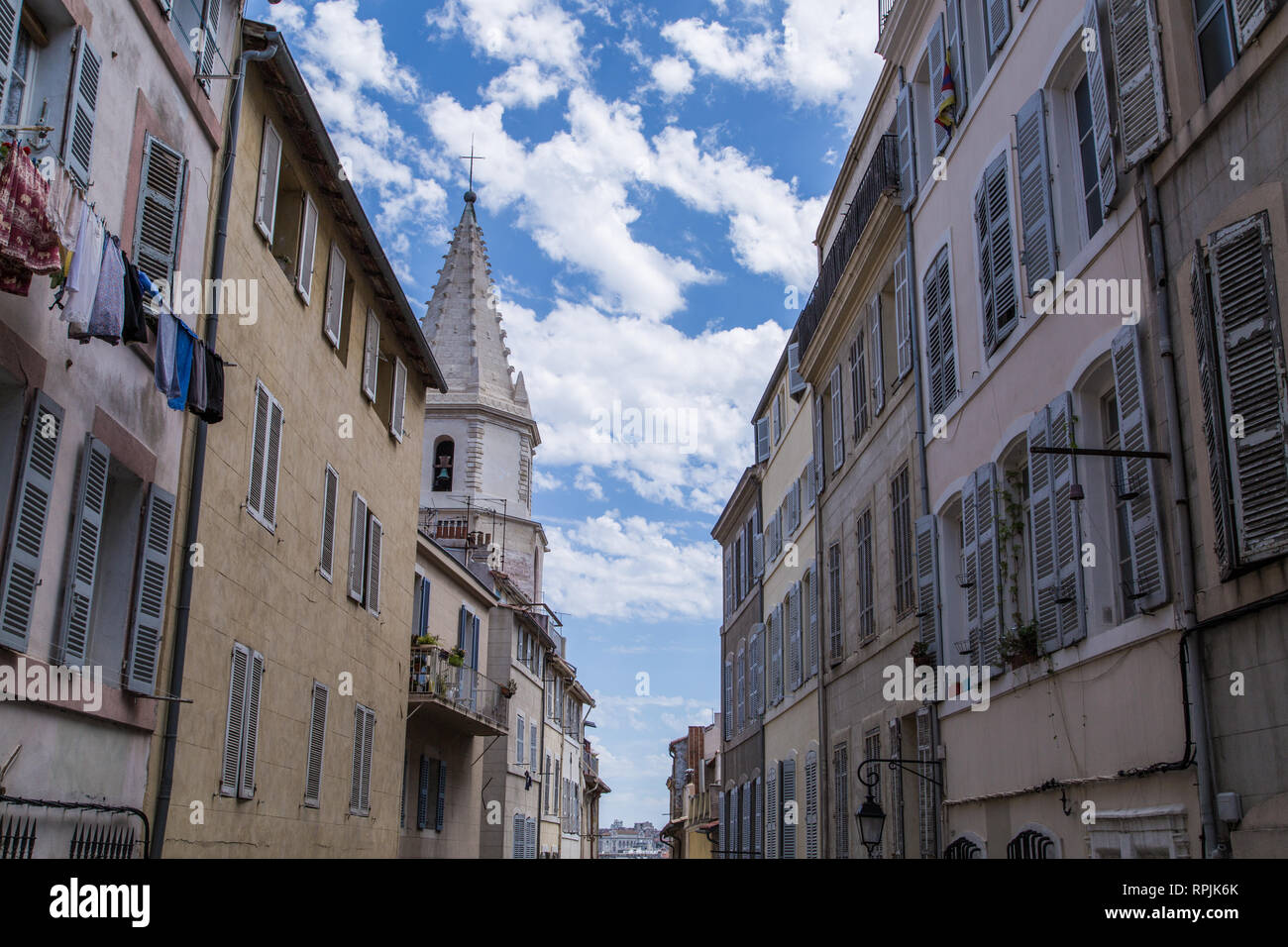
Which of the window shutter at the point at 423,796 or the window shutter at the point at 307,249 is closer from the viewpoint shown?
the window shutter at the point at 307,249

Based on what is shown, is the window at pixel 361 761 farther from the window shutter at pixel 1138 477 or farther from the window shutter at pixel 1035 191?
the window shutter at pixel 1138 477

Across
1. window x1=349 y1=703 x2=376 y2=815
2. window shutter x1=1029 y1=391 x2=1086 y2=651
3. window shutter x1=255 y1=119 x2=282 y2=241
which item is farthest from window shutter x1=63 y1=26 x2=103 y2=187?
window x1=349 y1=703 x2=376 y2=815

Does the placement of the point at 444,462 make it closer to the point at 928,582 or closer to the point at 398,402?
the point at 398,402

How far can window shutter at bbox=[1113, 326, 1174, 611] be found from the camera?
340 inches

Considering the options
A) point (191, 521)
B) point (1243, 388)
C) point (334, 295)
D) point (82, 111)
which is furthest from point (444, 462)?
point (1243, 388)

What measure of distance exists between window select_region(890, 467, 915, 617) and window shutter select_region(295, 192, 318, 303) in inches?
314

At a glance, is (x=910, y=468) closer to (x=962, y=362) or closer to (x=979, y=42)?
(x=962, y=362)

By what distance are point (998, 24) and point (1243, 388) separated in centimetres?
658

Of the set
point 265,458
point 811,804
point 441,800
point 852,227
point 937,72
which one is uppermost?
point 852,227

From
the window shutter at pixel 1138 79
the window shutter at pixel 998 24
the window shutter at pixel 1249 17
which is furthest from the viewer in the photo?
the window shutter at pixel 998 24

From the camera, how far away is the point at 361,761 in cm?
1964

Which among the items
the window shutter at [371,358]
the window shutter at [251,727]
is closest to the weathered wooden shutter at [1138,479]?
the window shutter at [251,727]

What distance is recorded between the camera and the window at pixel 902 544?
52.4 ft

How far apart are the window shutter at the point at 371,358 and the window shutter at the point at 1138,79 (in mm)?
13016
